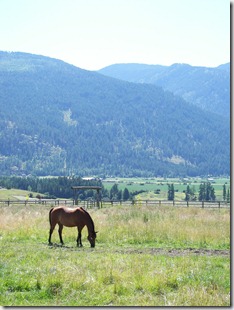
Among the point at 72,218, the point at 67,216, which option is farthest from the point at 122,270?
the point at 67,216

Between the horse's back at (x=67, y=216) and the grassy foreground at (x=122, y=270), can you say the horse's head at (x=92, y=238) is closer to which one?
the grassy foreground at (x=122, y=270)

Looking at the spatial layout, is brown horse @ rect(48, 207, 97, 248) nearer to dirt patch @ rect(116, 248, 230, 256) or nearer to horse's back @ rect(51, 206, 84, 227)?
horse's back @ rect(51, 206, 84, 227)

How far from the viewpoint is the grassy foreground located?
1102cm

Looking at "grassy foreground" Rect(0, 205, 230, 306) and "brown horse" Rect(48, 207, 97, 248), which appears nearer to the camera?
"grassy foreground" Rect(0, 205, 230, 306)

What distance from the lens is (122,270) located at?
13148mm

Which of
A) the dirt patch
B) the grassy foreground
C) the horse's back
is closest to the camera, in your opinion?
the grassy foreground

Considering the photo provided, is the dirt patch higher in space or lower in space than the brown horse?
lower

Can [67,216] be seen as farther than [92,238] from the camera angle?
Yes

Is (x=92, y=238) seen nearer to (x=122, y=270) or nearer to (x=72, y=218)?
(x=72, y=218)

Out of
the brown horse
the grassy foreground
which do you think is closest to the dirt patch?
the grassy foreground

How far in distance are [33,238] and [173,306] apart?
498 inches

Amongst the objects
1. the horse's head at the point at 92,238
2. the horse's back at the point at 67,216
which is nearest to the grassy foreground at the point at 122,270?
the horse's head at the point at 92,238

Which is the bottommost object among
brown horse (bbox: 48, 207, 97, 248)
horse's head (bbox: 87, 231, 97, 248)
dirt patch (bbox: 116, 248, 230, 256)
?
dirt patch (bbox: 116, 248, 230, 256)

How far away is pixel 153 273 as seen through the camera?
1262 cm
